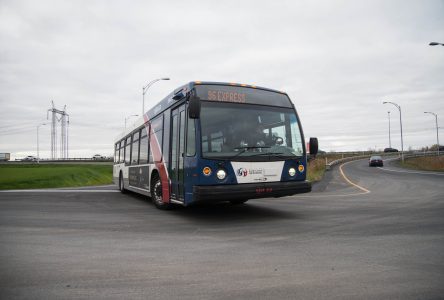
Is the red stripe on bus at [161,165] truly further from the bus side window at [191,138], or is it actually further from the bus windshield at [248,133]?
the bus windshield at [248,133]

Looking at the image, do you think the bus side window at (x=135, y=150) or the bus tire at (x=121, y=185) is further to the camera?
the bus tire at (x=121, y=185)

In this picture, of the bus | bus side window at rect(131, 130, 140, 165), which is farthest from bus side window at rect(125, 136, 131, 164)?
the bus

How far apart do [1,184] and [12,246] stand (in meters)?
16.2

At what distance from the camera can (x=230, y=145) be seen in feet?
25.1

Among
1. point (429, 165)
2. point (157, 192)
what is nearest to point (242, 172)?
point (157, 192)

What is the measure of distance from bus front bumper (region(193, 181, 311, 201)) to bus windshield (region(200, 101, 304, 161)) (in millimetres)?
576

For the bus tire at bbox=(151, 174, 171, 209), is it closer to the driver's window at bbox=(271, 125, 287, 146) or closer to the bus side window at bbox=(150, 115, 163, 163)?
the bus side window at bbox=(150, 115, 163, 163)

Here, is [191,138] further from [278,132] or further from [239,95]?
[278,132]

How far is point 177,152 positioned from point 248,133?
5.77ft

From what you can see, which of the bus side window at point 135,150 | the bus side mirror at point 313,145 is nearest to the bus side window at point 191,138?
the bus side mirror at point 313,145

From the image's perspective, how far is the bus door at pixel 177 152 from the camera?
26.8 feet

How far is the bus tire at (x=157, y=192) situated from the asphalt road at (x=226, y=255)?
77 centimetres

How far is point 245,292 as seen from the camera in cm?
360

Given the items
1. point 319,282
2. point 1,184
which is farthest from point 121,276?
point 1,184
